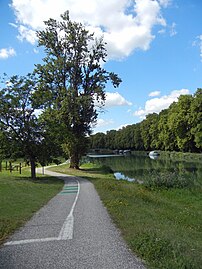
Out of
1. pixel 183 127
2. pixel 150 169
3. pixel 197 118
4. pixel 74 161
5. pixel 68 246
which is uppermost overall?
pixel 197 118

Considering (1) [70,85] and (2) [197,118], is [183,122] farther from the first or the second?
(1) [70,85]

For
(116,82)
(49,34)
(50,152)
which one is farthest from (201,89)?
(50,152)

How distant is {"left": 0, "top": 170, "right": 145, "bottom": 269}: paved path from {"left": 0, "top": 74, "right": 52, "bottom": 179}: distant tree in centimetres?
1851

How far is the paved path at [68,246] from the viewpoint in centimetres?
634

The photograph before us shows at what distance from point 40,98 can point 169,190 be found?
1364 cm

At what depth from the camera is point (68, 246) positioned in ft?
Result: 24.8

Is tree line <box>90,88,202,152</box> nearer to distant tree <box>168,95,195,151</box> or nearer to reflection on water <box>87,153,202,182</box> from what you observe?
distant tree <box>168,95,195,151</box>

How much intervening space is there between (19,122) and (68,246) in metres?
23.0

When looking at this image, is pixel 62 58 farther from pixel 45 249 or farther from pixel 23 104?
pixel 45 249

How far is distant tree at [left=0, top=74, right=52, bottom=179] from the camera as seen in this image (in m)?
28.9

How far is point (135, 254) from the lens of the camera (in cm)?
680

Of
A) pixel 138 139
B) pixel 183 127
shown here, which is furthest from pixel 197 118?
pixel 138 139

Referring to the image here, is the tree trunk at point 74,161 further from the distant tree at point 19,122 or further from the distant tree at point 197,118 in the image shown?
the distant tree at point 197,118

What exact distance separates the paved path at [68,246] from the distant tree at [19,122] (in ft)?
60.7
